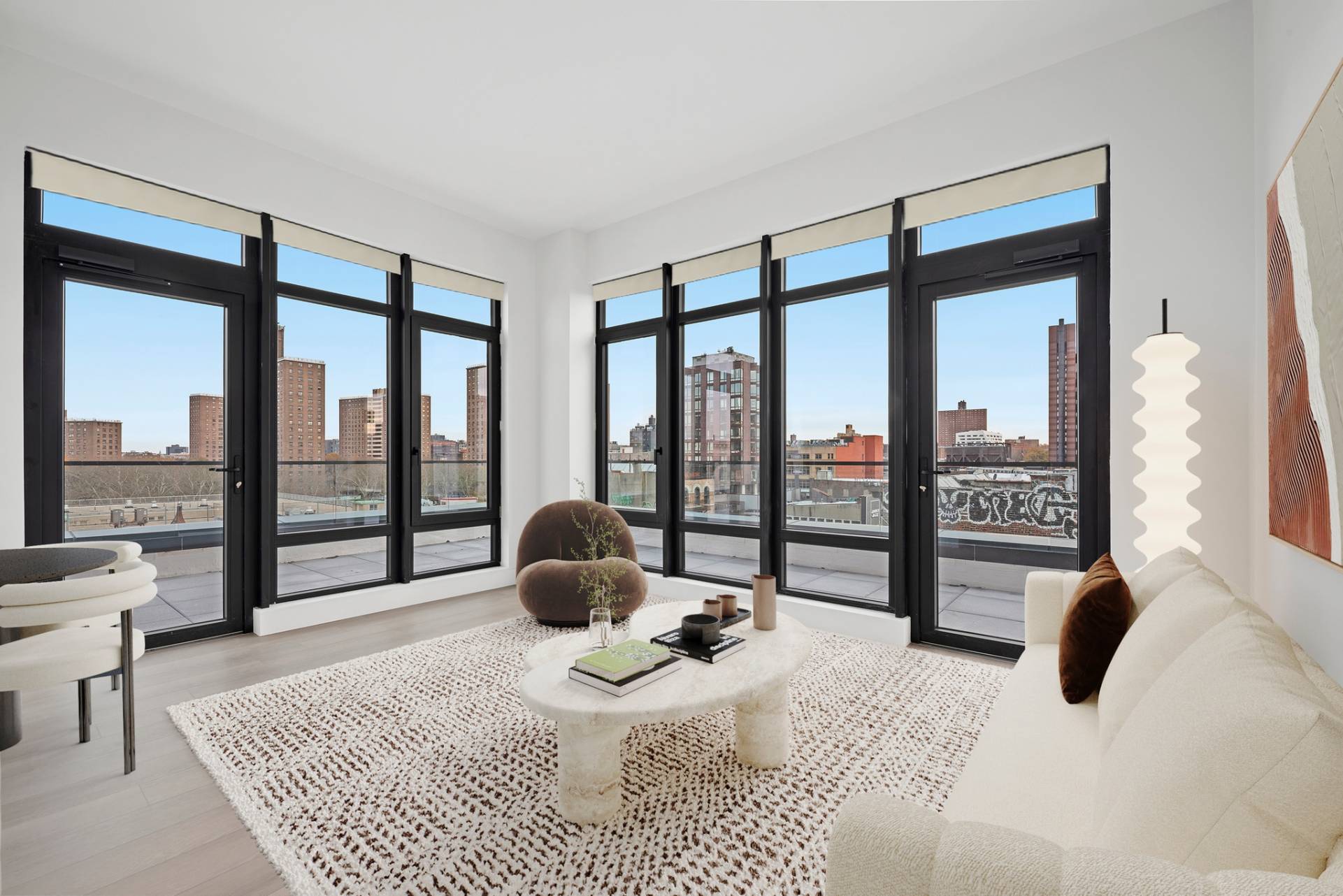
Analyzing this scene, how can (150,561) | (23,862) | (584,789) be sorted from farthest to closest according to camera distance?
(150,561) < (584,789) < (23,862)

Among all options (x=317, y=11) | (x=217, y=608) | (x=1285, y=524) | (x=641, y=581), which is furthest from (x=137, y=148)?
(x=1285, y=524)

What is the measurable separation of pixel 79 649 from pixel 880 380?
404cm

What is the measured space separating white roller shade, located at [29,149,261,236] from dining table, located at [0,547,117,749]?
2.03 metres

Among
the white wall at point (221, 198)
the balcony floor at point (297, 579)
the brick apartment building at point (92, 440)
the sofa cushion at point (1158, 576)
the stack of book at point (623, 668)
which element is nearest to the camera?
the sofa cushion at point (1158, 576)

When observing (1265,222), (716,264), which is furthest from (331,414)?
(1265,222)

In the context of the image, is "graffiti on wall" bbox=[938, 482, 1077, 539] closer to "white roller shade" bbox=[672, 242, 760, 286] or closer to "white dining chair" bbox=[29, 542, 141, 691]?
"white roller shade" bbox=[672, 242, 760, 286]

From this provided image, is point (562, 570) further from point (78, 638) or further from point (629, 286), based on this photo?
point (629, 286)

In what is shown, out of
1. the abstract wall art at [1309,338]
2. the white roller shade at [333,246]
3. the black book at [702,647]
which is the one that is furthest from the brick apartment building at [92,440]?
the abstract wall art at [1309,338]

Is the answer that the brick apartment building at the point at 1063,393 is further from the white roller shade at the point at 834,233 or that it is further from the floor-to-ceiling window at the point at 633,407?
the floor-to-ceiling window at the point at 633,407

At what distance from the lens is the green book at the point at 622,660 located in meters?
1.94

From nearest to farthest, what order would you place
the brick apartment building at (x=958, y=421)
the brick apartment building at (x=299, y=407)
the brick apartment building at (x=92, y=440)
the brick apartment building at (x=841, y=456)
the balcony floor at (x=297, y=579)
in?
the brick apartment building at (x=92, y=440)
the brick apartment building at (x=958, y=421)
the balcony floor at (x=297, y=579)
the brick apartment building at (x=841, y=456)
the brick apartment building at (x=299, y=407)

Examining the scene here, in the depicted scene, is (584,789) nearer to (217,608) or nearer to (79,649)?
(79,649)

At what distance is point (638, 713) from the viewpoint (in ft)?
5.82

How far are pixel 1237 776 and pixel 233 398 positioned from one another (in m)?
4.76
